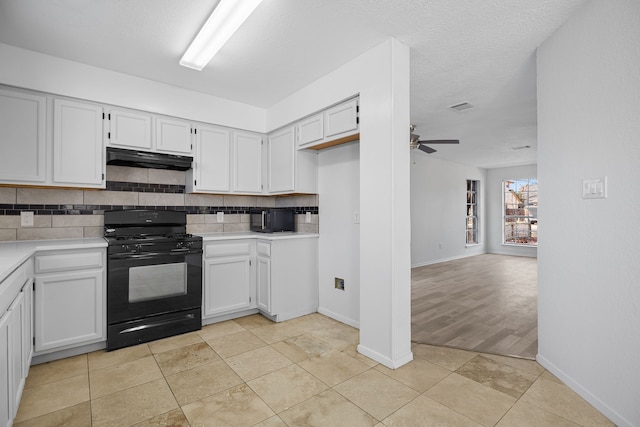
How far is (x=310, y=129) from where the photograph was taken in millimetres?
3311

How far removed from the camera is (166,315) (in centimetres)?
297

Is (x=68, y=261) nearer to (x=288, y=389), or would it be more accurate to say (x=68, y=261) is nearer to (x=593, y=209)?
(x=288, y=389)

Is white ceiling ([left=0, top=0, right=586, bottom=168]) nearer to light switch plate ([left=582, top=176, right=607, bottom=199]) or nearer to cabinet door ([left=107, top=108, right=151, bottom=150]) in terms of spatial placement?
cabinet door ([left=107, top=108, right=151, bottom=150])

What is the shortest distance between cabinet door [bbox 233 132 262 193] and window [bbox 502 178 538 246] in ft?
24.9

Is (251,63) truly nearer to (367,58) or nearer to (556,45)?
(367,58)

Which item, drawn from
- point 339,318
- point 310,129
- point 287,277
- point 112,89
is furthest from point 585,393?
point 112,89

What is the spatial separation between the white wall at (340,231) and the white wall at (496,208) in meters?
7.07

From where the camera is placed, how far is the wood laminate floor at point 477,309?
290 cm

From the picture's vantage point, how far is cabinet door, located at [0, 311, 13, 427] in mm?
1449

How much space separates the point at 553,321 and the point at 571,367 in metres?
0.31

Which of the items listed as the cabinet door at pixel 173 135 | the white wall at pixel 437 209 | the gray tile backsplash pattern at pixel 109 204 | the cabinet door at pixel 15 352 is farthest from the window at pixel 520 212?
the cabinet door at pixel 15 352

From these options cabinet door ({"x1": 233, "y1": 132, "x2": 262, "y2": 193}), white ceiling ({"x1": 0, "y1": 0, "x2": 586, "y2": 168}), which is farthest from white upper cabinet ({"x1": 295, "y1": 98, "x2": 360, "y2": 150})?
cabinet door ({"x1": 233, "y1": 132, "x2": 262, "y2": 193})

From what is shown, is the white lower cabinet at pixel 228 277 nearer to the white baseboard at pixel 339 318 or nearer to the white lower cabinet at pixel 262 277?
the white lower cabinet at pixel 262 277

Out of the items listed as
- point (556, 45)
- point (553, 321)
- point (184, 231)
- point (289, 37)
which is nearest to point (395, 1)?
point (289, 37)
